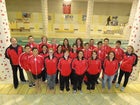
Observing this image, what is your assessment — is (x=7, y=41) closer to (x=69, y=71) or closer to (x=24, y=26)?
(x=69, y=71)

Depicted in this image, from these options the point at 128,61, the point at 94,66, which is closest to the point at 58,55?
the point at 94,66

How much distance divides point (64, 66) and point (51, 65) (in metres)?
0.36

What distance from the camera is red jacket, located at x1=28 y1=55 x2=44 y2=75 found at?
13.0ft

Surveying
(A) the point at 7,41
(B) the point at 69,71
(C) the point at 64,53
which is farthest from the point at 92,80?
(A) the point at 7,41

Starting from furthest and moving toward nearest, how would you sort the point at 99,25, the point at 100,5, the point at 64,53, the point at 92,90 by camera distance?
the point at 100,5 < the point at 99,25 < the point at 92,90 < the point at 64,53

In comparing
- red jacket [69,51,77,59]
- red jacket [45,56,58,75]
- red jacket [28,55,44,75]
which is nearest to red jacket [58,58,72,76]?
red jacket [45,56,58,75]

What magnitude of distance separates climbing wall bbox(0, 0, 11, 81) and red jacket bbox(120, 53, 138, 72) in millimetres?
Result: 3713

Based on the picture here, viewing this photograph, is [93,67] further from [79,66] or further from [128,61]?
[128,61]

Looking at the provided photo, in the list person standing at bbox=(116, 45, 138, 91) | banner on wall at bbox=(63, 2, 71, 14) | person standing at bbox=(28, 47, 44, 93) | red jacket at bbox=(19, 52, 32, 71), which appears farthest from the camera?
banner on wall at bbox=(63, 2, 71, 14)

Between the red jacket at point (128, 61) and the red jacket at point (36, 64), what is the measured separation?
243 centimetres

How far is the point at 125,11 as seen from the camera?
15547 mm

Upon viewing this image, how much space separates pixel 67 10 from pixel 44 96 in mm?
11584

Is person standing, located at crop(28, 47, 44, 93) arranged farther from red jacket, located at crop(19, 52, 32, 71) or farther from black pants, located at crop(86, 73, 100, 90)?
black pants, located at crop(86, 73, 100, 90)

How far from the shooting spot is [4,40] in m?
4.59
